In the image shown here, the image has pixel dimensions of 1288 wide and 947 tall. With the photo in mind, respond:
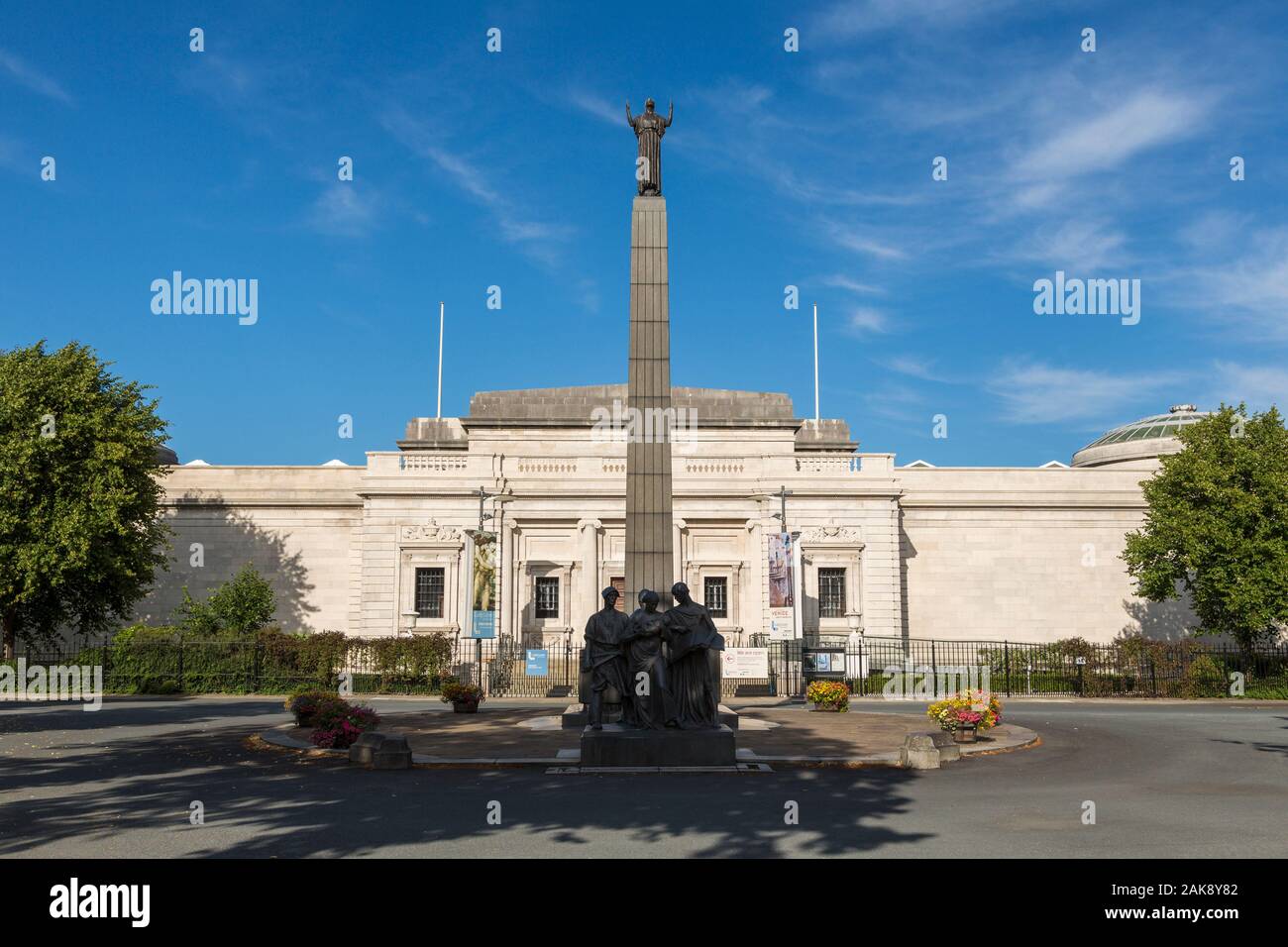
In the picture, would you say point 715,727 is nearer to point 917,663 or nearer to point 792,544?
point 792,544

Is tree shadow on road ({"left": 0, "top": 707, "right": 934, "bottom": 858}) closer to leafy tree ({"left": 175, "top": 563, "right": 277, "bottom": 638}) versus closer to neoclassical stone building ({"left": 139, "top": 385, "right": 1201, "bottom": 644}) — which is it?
leafy tree ({"left": 175, "top": 563, "right": 277, "bottom": 638})

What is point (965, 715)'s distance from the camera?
17312 millimetres

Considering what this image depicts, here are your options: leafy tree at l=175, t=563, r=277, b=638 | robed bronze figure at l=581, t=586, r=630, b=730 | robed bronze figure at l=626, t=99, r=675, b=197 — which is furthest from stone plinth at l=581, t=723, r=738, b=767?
leafy tree at l=175, t=563, r=277, b=638

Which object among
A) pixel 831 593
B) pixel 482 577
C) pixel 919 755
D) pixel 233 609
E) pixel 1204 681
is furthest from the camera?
pixel 831 593

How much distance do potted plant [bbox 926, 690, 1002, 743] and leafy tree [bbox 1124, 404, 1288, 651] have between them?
20.6 m

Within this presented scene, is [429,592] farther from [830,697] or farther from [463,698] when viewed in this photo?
[830,697]

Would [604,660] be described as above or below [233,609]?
above

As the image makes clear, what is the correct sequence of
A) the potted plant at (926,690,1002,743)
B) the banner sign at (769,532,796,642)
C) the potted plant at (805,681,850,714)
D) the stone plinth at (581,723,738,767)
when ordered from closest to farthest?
the stone plinth at (581,723,738,767), the potted plant at (926,690,1002,743), the potted plant at (805,681,850,714), the banner sign at (769,532,796,642)

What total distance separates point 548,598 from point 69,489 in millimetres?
18489

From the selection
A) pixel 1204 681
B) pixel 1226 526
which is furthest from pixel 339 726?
pixel 1226 526

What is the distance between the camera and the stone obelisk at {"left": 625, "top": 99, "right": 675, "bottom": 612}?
54.7 ft

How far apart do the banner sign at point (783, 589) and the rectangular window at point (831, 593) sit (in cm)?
682

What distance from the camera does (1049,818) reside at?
1039 cm
